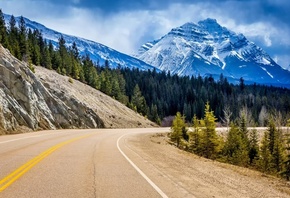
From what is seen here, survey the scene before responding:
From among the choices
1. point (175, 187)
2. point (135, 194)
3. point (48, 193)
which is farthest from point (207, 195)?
point (48, 193)

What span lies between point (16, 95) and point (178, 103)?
12699 cm

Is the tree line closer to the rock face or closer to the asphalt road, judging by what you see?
the rock face

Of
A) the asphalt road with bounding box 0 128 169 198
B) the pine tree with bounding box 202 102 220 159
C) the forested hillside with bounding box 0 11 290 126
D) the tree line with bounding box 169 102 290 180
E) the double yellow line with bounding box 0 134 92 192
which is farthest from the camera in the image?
the forested hillside with bounding box 0 11 290 126

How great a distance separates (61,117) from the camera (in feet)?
143

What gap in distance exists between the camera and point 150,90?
164m

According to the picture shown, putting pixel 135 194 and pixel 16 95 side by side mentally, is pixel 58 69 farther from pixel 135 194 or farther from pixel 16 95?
pixel 135 194

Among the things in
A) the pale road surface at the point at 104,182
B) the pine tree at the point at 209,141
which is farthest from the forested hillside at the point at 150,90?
the pale road surface at the point at 104,182

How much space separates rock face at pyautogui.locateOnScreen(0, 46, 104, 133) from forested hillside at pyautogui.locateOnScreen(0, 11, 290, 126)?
3326cm

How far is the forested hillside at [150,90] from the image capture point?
302 ft

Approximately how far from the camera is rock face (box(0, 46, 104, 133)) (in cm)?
2984

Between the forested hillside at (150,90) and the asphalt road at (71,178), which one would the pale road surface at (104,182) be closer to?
the asphalt road at (71,178)

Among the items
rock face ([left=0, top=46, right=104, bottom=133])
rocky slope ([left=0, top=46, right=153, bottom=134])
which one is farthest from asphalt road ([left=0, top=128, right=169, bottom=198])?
rock face ([left=0, top=46, right=104, bottom=133])

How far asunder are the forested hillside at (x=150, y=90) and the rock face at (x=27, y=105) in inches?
1310

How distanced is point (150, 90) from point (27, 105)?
130 m
